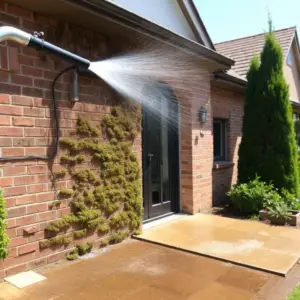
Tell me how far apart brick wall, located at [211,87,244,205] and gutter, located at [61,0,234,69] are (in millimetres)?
2299

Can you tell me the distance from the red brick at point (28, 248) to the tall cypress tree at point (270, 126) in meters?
4.91

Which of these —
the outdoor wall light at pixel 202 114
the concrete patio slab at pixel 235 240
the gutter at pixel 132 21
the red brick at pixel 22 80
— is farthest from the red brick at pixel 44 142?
the outdoor wall light at pixel 202 114

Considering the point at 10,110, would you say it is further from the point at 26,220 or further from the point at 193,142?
the point at 193,142

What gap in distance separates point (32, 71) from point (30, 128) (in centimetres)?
62

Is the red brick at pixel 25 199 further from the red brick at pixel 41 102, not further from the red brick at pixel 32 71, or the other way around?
the red brick at pixel 32 71

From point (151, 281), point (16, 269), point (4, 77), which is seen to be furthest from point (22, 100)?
point (151, 281)

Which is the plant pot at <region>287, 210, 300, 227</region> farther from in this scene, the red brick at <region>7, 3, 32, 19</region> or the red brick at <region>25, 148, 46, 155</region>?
the red brick at <region>7, 3, 32, 19</region>

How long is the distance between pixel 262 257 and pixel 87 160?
8.09 ft

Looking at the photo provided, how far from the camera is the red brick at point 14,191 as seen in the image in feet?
10.4

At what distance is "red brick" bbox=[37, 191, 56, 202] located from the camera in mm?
3484

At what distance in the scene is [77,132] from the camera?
3.88 meters

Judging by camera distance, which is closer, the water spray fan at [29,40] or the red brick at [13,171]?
the water spray fan at [29,40]

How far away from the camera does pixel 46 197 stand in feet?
11.6

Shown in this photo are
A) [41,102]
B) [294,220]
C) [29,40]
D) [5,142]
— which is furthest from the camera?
[294,220]
